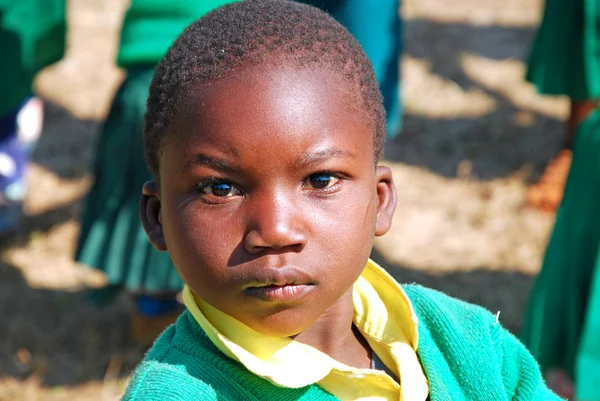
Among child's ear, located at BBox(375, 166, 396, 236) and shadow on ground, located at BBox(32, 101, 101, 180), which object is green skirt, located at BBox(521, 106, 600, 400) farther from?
shadow on ground, located at BBox(32, 101, 101, 180)

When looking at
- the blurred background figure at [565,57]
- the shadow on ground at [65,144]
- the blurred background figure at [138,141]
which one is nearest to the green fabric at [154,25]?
the blurred background figure at [138,141]

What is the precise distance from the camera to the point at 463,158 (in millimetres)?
5035

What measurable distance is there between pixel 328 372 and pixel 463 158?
3805 millimetres

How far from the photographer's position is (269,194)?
1.27m

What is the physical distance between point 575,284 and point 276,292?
1.60 m

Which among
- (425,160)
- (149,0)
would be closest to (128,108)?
(149,0)

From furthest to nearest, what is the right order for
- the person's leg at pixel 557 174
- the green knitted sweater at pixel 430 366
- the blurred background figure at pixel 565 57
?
1. the person's leg at pixel 557 174
2. the blurred background figure at pixel 565 57
3. the green knitted sweater at pixel 430 366

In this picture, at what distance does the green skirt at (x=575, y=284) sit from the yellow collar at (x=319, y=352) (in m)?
1.10

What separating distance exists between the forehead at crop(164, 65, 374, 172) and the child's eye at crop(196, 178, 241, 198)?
0.06m

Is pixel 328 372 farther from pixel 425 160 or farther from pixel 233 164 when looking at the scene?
pixel 425 160

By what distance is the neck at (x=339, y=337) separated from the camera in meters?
1.50

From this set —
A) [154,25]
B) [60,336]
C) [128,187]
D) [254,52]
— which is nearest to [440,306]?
[254,52]

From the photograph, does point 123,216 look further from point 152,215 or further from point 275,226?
point 275,226

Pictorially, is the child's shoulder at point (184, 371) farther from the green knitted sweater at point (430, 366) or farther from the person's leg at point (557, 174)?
the person's leg at point (557, 174)
